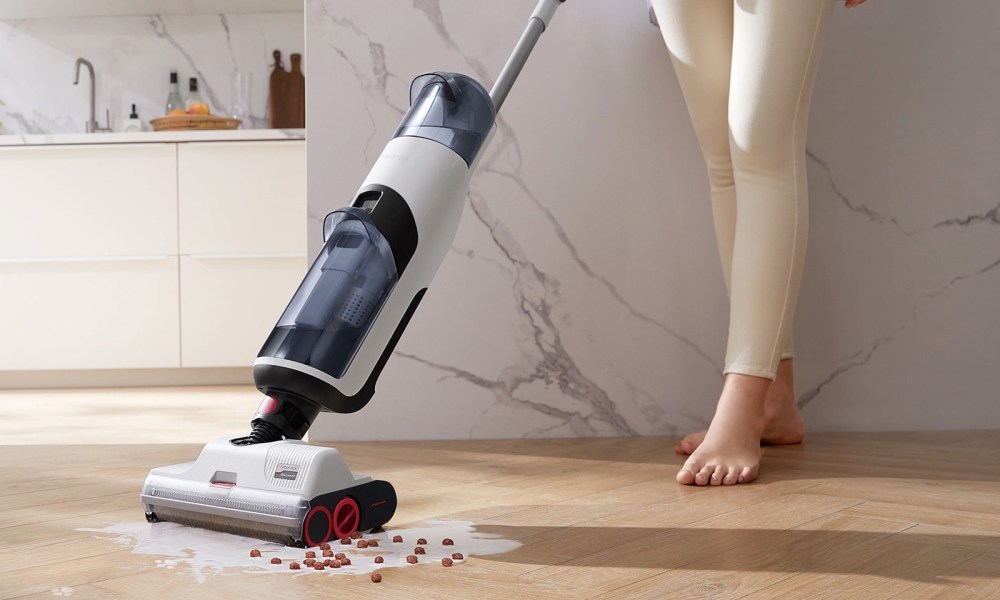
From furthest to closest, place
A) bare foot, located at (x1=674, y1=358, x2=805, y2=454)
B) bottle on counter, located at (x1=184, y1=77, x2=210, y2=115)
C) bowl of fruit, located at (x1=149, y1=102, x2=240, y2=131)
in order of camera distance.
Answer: bottle on counter, located at (x1=184, y1=77, x2=210, y2=115)
bowl of fruit, located at (x1=149, y1=102, x2=240, y2=131)
bare foot, located at (x1=674, y1=358, x2=805, y2=454)

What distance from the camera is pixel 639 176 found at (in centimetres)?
175

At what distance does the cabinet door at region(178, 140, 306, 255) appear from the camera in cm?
308

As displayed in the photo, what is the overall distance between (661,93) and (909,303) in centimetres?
60

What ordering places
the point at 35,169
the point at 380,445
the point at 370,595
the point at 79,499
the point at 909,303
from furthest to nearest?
the point at 35,169 → the point at 909,303 → the point at 380,445 → the point at 79,499 → the point at 370,595

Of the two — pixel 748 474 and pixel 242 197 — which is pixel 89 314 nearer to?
pixel 242 197

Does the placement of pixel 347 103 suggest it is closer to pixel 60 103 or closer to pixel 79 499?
pixel 79 499

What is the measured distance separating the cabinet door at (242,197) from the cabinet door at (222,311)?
5cm

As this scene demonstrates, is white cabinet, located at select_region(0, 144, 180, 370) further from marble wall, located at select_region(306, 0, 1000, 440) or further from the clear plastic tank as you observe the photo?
the clear plastic tank

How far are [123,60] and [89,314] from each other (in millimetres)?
1112

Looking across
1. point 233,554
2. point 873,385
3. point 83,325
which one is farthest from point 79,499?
point 83,325

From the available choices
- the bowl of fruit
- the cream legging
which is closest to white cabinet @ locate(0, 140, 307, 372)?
the bowl of fruit

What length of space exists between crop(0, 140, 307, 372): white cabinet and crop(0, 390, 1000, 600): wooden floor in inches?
55.8

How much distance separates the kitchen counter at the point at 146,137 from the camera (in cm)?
305

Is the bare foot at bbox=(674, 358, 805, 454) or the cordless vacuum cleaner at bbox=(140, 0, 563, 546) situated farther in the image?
the bare foot at bbox=(674, 358, 805, 454)
